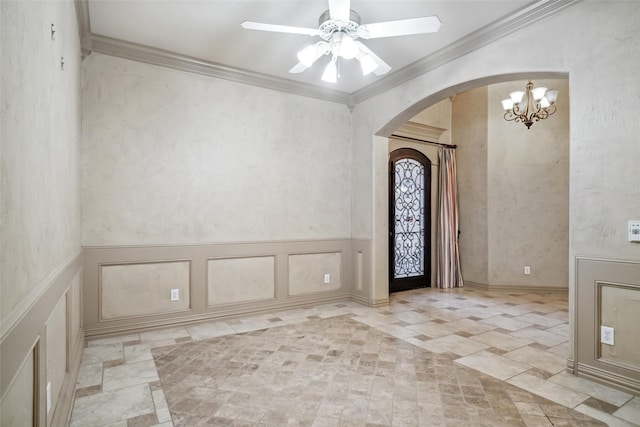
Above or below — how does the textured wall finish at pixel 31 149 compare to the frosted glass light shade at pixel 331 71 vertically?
below

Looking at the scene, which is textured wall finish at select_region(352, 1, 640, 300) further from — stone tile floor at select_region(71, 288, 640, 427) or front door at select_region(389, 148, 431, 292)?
front door at select_region(389, 148, 431, 292)

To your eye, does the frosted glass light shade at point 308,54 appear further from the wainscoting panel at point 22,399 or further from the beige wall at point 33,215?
the wainscoting panel at point 22,399

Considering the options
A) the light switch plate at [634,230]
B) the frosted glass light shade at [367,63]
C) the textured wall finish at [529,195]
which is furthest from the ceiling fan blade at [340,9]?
the textured wall finish at [529,195]

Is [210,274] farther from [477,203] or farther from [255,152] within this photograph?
[477,203]

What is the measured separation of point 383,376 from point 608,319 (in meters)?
1.75

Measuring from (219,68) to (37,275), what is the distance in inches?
136

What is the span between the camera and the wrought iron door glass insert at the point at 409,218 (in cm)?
626

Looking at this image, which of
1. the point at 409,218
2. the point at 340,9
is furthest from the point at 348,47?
the point at 409,218

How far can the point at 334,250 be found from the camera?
17.3 feet

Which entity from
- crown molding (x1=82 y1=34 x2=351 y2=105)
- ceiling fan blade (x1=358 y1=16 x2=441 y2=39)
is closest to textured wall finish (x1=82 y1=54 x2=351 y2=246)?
crown molding (x1=82 y1=34 x2=351 y2=105)

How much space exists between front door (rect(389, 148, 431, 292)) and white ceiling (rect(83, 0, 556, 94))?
2335 mm

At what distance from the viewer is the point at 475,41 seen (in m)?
3.54

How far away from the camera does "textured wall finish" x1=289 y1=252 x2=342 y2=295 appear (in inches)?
194

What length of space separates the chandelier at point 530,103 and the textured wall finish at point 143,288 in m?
4.94
